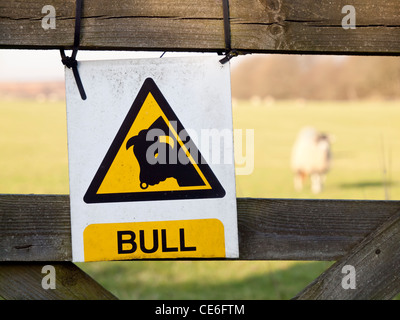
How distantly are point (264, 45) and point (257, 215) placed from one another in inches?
22.6

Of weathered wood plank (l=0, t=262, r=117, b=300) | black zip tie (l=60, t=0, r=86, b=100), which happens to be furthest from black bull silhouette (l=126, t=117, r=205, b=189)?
weathered wood plank (l=0, t=262, r=117, b=300)

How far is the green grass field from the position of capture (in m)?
5.78

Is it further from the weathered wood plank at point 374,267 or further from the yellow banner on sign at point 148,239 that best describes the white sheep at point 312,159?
the yellow banner on sign at point 148,239

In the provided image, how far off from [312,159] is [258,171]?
8.55 ft

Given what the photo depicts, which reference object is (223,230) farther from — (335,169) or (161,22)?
(335,169)

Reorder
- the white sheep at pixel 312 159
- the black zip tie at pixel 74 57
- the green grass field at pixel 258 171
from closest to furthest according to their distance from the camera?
the black zip tie at pixel 74 57, the green grass field at pixel 258 171, the white sheep at pixel 312 159

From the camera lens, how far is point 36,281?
1.83 meters

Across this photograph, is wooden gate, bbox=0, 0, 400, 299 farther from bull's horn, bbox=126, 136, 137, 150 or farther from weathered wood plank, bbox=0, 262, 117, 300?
bull's horn, bbox=126, 136, 137, 150

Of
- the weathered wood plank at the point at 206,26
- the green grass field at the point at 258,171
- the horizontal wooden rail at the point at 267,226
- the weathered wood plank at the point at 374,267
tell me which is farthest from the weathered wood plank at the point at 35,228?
the green grass field at the point at 258,171

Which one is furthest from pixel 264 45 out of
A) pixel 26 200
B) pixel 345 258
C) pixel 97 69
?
pixel 26 200

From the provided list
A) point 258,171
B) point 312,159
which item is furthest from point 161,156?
point 258,171

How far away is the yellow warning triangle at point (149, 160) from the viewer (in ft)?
5.61

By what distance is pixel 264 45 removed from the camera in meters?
1.78

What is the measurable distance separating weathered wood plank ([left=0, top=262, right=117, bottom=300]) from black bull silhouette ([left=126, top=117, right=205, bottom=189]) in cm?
41
